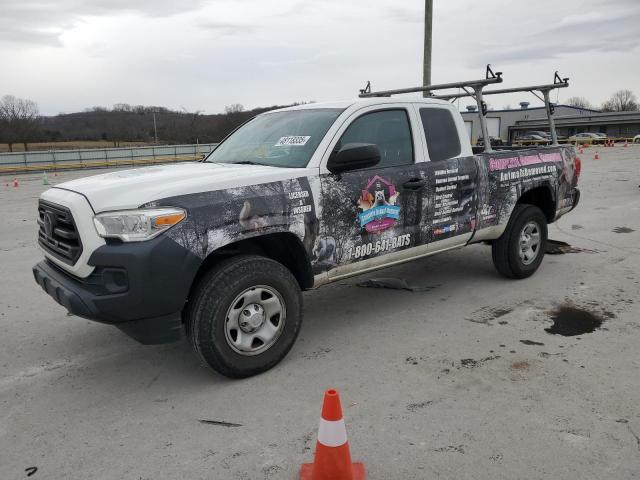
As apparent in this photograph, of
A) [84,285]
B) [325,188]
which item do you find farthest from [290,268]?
[84,285]

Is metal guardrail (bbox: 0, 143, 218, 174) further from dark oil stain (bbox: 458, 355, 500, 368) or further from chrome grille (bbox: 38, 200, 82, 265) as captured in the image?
dark oil stain (bbox: 458, 355, 500, 368)

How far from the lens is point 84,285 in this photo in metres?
3.30

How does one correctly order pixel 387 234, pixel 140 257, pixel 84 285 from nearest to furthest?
pixel 140 257 < pixel 84 285 < pixel 387 234

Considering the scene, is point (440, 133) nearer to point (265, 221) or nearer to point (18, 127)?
point (265, 221)

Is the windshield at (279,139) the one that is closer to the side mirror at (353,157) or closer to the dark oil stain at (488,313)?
the side mirror at (353,157)

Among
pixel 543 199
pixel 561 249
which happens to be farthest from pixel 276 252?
pixel 561 249

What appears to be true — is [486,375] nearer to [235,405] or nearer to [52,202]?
[235,405]

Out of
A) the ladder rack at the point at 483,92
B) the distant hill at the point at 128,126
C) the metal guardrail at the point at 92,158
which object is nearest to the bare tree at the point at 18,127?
the distant hill at the point at 128,126

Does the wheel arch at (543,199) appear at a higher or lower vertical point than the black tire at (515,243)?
higher

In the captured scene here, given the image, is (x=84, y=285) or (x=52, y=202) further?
(x=52, y=202)

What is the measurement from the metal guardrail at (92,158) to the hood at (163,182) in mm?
25999

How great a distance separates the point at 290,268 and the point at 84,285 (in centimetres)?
145

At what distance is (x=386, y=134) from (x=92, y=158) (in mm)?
34848

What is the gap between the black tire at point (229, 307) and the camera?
11.0ft
